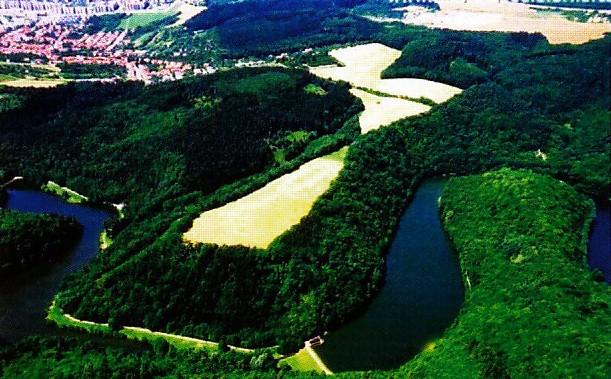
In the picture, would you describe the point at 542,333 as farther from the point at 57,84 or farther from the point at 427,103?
the point at 57,84

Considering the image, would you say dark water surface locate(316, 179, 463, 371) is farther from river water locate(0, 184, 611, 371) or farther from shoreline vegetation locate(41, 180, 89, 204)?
shoreline vegetation locate(41, 180, 89, 204)

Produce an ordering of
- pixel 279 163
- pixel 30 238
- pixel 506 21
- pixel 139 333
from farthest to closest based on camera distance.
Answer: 1. pixel 506 21
2. pixel 279 163
3. pixel 30 238
4. pixel 139 333

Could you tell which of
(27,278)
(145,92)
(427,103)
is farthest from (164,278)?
(427,103)

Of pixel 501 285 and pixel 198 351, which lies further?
pixel 501 285

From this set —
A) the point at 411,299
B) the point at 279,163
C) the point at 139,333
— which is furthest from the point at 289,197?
the point at 139,333

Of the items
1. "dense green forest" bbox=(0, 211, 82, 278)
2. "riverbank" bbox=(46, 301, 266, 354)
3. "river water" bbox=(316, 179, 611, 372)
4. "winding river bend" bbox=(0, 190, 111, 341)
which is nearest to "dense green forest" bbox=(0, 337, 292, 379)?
"riverbank" bbox=(46, 301, 266, 354)

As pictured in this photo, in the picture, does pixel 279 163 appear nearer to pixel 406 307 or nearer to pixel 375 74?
pixel 406 307

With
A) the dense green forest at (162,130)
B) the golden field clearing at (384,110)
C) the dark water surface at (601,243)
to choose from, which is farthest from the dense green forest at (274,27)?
the dark water surface at (601,243)
